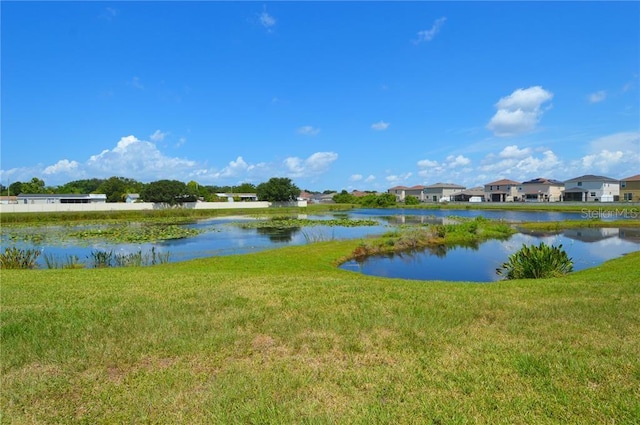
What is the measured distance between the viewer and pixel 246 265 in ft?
50.1

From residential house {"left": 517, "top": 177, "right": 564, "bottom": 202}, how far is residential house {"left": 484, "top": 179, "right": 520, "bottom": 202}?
51.2 inches

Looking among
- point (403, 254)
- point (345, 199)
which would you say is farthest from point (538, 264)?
point (345, 199)

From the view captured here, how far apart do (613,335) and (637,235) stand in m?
31.3

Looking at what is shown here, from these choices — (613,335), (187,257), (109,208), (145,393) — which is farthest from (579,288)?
(109,208)

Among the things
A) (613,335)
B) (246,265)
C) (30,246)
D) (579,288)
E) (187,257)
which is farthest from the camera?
(30,246)

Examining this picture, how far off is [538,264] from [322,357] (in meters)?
11.5

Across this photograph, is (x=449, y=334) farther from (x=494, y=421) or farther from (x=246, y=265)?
(x=246, y=265)

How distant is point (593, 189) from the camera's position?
7938 centimetres

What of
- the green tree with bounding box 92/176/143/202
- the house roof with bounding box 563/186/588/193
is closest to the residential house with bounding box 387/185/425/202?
the house roof with bounding box 563/186/588/193

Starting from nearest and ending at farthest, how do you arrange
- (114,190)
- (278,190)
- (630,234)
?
(630,234), (278,190), (114,190)

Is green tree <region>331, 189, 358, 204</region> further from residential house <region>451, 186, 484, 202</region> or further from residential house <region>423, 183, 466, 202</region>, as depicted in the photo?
residential house <region>451, 186, 484, 202</region>

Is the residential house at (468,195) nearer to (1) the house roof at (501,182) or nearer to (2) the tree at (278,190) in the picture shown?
(1) the house roof at (501,182)

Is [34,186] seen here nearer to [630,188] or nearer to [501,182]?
[501,182]

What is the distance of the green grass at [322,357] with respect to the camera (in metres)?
3.55
